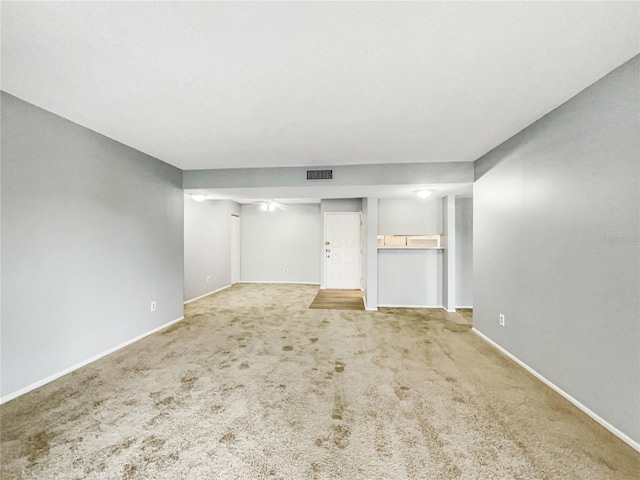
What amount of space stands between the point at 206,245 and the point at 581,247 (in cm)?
627

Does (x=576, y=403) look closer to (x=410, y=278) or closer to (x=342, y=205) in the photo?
(x=410, y=278)

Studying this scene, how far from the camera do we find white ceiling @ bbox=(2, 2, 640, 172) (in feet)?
4.38

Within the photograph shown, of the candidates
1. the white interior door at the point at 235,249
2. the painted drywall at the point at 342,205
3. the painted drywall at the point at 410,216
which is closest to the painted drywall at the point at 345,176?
the painted drywall at the point at 410,216

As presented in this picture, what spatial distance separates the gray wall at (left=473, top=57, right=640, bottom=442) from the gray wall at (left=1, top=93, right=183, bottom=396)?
445cm

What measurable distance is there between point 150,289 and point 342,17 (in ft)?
12.6

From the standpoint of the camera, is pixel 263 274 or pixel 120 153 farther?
pixel 263 274

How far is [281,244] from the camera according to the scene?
788 centimetres

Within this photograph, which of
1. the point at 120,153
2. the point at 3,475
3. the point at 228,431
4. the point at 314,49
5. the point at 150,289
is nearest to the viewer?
the point at 3,475

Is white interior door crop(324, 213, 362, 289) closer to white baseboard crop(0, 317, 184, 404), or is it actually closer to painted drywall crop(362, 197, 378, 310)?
painted drywall crop(362, 197, 378, 310)

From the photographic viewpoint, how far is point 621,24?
1393 millimetres

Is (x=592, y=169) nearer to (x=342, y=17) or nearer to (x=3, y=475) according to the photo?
(x=342, y=17)

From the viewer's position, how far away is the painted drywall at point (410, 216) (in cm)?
519

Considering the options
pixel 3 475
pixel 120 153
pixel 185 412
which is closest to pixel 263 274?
pixel 120 153

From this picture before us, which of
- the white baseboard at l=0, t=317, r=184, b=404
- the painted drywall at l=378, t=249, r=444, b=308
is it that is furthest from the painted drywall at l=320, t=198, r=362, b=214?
the white baseboard at l=0, t=317, r=184, b=404
